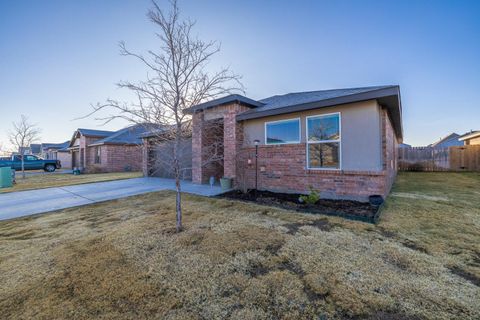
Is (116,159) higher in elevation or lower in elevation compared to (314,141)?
lower

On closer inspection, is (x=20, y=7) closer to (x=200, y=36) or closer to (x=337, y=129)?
(x=200, y=36)

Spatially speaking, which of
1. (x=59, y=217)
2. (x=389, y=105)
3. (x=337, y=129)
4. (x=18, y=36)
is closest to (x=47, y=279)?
(x=59, y=217)

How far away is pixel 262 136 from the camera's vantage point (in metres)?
7.27

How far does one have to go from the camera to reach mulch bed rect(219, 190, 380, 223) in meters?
4.45

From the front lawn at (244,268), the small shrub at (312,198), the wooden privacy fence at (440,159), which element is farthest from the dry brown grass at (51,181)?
the wooden privacy fence at (440,159)

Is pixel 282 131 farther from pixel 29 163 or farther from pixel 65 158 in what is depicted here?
pixel 65 158

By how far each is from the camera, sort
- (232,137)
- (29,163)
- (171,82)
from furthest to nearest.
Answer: (29,163) → (232,137) → (171,82)

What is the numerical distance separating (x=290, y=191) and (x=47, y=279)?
19.5 feet

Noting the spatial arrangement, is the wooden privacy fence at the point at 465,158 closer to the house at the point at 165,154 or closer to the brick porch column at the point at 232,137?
the brick porch column at the point at 232,137

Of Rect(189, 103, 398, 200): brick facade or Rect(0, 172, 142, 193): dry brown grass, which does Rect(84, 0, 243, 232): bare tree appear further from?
Rect(0, 172, 142, 193): dry brown grass

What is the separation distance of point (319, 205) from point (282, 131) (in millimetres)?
2855

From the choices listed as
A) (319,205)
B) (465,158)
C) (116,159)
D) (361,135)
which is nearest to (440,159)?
(465,158)

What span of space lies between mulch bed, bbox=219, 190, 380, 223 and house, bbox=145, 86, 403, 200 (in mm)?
379

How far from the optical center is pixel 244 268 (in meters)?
2.44
